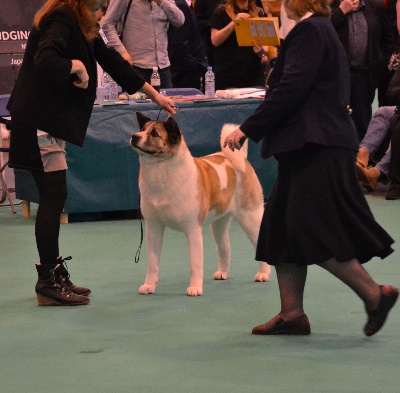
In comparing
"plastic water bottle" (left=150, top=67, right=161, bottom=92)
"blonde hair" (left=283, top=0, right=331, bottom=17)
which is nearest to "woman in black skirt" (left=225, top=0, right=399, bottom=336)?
"blonde hair" (left=283, top=0, right=331, bottom=17)

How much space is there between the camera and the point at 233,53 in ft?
27.6

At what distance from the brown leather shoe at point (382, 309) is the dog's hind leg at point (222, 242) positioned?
1461mm

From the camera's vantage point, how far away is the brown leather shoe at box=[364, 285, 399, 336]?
392 centimetres

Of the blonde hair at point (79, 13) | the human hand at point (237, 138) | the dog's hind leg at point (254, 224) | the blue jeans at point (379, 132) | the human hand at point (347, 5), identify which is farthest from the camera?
the human hand at point (347, 5)

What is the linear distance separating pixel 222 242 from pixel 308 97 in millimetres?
1604

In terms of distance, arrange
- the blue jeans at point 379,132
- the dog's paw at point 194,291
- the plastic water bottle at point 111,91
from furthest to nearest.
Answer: the blue jeans at point 379,132 < the plastic water bottle at point 111,91 < the dog's paw at point 194,291

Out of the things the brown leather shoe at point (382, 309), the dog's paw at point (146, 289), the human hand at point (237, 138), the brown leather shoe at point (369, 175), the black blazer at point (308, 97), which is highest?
the black blazer at point (308, 97)

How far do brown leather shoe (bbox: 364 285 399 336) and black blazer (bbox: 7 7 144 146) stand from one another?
1.60 meters

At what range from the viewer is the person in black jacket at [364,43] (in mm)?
8602

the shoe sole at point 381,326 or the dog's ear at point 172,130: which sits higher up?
the dog's ear at point 172,130

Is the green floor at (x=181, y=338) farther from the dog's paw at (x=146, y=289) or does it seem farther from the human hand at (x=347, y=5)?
the human hand at (x=347, y=5)

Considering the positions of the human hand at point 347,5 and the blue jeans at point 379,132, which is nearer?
the blue jeans at point 379,132

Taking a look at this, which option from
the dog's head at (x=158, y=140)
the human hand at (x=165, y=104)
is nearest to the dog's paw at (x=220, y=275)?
the dog's head at (x=158, y=140)

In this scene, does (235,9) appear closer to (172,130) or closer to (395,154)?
(395,154)
